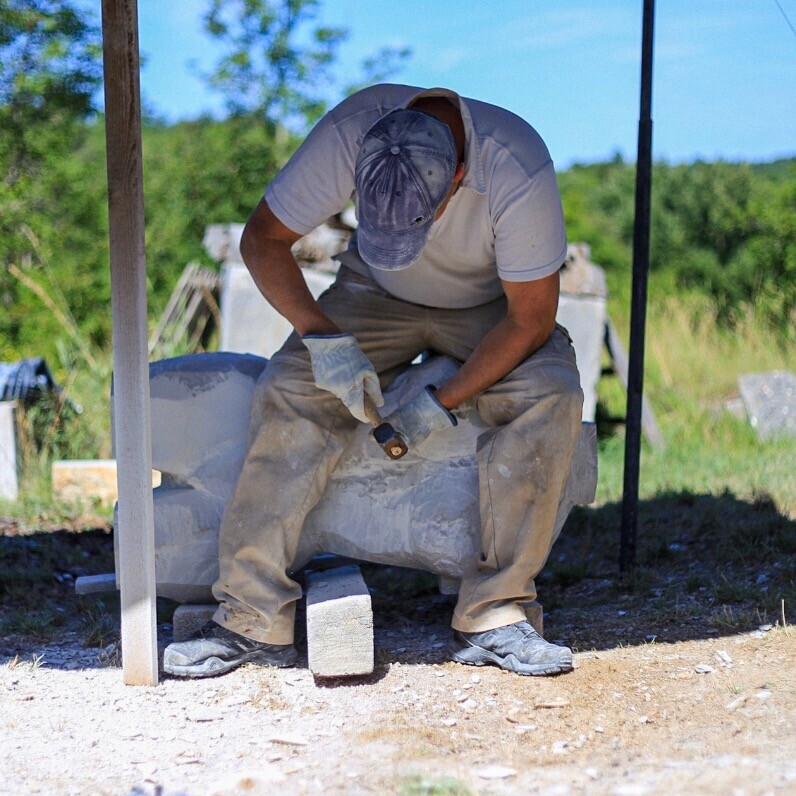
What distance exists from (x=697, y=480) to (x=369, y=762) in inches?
141

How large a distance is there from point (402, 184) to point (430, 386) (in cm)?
68

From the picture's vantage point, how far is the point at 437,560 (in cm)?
311

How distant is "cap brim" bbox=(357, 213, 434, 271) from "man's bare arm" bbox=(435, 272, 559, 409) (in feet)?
1.05

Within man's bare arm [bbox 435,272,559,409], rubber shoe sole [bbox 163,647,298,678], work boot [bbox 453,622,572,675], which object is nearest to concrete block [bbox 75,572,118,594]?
rubber shoe sole [bbox 163,647,298,678]

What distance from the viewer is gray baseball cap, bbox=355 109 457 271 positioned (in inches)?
103

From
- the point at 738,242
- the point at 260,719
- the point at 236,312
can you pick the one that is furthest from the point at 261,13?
the point at 260,719

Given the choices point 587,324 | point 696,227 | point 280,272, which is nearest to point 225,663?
point 280,272

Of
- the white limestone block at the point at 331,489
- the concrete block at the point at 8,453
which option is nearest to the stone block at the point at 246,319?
the concrete block at the point at 8,453

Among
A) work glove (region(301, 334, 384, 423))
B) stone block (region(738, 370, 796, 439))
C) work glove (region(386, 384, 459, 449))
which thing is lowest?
stone block (region(738, 370, 796, 439))

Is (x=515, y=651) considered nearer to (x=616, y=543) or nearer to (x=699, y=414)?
(x=616, y=543)

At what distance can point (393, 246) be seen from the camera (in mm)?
2662

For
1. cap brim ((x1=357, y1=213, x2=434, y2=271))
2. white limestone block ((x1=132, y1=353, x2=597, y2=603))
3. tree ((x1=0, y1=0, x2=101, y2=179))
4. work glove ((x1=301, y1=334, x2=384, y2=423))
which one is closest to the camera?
cap brim ((x1=357, y1=213, x2=434, y2=271))

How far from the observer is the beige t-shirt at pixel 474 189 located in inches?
109

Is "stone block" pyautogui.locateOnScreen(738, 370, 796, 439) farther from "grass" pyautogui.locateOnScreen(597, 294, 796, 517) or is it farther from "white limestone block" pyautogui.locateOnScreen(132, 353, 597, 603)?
"white limestone block" pyautogui.locateOnScreen(132, 353, 597, 603)
